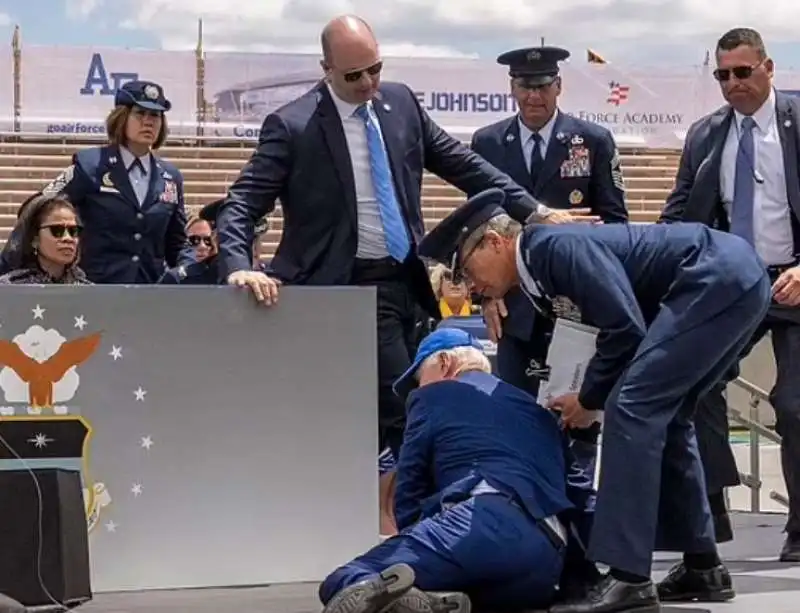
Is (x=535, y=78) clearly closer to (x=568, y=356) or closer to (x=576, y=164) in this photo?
(x=576, y=164)

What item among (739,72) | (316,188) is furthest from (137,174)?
(739,72)

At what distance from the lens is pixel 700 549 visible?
4445mm

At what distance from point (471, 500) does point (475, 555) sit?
0.54ft

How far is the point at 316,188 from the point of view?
199 inches

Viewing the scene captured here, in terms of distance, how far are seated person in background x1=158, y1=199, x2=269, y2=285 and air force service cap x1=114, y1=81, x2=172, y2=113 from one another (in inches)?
18.0

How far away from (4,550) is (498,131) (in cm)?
251

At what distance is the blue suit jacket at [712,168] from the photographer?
18.2ft

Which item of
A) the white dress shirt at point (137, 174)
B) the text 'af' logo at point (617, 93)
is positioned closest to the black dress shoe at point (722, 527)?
the white dress shirt at point (137, 174)

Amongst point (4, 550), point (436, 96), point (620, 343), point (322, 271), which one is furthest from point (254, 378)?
point (436, 96)

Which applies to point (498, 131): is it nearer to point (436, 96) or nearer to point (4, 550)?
point (4, 550)

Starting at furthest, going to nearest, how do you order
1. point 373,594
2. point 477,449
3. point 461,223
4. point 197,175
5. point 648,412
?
1. point 197,175
2. point 461,223
3. point 477,449
4. point 648,412
5. point 373,594

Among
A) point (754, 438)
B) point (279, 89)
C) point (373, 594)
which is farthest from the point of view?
point (279, 89)

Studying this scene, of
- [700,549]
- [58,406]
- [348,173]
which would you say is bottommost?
[700,549]

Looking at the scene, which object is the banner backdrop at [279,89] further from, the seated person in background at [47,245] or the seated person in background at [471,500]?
the seated person in background at [471,500]
